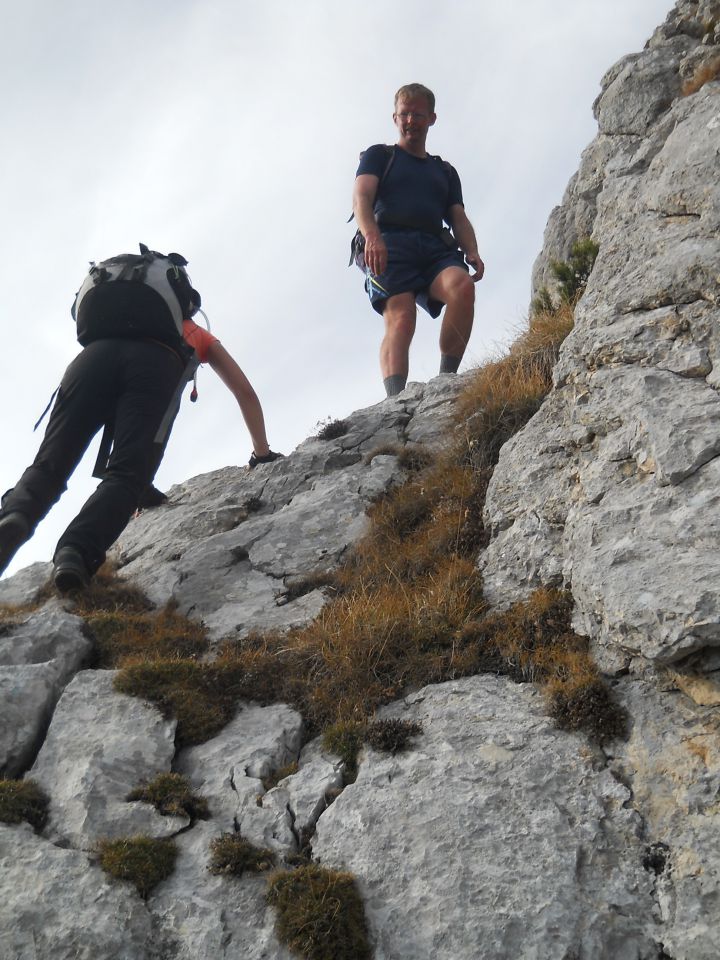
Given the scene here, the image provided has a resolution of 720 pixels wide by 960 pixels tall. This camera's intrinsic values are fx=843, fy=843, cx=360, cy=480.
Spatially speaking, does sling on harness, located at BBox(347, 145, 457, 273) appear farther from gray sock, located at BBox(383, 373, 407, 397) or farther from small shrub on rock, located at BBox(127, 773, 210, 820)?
small shrub on rock, located at BBox(127, 773, 210, 820)

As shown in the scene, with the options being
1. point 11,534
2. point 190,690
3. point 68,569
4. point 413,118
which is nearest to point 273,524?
point 68,569

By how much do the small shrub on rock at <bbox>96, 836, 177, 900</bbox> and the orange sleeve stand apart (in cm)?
555

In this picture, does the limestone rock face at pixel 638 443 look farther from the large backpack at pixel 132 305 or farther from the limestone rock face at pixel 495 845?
the large backpack at pixel 132 305

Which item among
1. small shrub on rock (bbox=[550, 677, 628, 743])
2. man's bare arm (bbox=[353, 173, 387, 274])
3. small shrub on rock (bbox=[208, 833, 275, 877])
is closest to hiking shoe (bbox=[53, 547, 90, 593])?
small shrub on rock (bbox=[208, 833, 275, 877])

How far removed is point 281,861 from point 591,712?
1770 millimetres

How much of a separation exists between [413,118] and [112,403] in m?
5.22

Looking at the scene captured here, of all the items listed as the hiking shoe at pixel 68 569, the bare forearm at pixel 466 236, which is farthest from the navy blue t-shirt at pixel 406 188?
the hiking shoe at pixel 68 569

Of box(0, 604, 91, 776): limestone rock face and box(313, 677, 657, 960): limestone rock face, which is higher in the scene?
box(0, 604, 91, 776): limestone rock face

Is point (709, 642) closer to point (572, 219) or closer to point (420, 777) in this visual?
point (420, 777)

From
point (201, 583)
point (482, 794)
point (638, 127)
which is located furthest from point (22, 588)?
point (638, 127)

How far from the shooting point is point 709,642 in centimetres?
411

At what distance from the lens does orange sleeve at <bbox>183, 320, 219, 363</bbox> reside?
870 centimetres

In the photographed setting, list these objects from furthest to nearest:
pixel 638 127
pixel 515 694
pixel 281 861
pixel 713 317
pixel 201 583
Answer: pixel 638 127, pixel 201 583, pixel 713 317, pixel 515 694, pixel 281 861

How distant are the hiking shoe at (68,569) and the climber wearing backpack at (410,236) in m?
4.67
